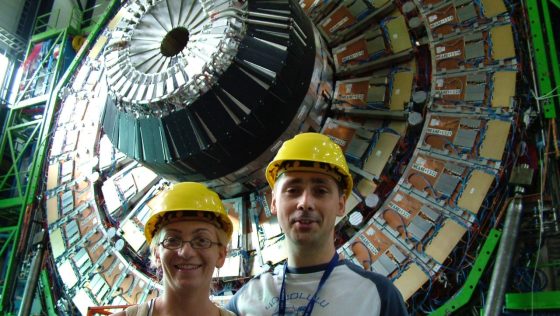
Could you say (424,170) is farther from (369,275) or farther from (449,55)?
(369,275)

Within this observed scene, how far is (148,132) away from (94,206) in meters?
1.87

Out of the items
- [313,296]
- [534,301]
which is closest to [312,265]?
[313,296]

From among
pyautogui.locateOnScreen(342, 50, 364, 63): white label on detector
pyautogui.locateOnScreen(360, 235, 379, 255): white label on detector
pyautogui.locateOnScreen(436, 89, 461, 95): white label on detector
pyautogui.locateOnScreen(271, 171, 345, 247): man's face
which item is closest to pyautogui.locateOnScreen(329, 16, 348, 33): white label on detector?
pyautogui.locateOnScreen(342, 50, 364, 63): white label on detector

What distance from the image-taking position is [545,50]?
3.86 meters

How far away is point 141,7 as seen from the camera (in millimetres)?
4277

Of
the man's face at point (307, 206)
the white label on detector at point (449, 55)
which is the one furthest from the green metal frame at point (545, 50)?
the man's face at point (307, 206)

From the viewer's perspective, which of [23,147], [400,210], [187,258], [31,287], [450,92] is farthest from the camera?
[23,147]

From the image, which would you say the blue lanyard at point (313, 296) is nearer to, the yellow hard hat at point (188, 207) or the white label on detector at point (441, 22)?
the yellow hard hat at point (188, 207)

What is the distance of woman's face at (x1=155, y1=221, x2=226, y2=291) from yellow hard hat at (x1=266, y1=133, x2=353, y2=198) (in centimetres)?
48

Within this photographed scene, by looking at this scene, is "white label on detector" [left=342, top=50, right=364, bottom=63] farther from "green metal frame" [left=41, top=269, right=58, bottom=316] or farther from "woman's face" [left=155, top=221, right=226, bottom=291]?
"green metal frame" [left=41, top=269, right=58, bottom=316]

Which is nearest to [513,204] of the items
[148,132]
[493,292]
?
[493,292]

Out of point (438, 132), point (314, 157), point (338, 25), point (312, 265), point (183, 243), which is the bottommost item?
point (312, 265)

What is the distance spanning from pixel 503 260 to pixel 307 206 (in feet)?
6.25

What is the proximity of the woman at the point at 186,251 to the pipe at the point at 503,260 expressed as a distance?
1963 millimetres
